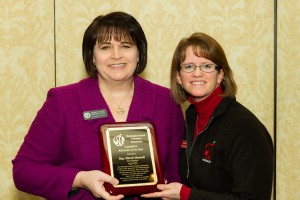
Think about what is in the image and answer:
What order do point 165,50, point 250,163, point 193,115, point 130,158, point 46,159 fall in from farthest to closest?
point 165,50 < point 193,115 < point 46,159 < point 130,158 < point 250,163

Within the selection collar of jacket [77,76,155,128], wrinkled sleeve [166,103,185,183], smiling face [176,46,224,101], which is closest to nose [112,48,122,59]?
collar of jacket [77,76,155,128]

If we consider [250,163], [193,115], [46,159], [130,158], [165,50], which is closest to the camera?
[250,163]

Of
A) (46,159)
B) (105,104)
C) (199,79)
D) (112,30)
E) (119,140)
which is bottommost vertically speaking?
(46,159)

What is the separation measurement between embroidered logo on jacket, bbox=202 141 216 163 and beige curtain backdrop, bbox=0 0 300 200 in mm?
1229

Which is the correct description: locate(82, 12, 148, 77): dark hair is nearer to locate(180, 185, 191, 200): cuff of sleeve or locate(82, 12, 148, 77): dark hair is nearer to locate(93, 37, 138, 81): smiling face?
locate(93, 37, 138, 81): smiling face

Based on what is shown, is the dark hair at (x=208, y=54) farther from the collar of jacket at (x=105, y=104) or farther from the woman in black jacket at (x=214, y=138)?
the collar of jacket at (x=105, y=104)

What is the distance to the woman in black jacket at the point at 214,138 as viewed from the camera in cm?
198

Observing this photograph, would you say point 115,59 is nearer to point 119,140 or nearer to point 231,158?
point 119,140

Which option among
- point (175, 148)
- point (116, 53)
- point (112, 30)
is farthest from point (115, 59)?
point (175, 148)

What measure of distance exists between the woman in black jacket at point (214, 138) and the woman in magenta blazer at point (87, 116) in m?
0.18

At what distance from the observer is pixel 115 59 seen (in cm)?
225

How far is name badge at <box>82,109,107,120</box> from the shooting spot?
2219 mm

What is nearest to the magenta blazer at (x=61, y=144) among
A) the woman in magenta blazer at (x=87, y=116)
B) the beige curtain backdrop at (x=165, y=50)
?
the woman in magenta blazer at (x=87, y=116)

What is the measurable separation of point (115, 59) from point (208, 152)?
642mm
